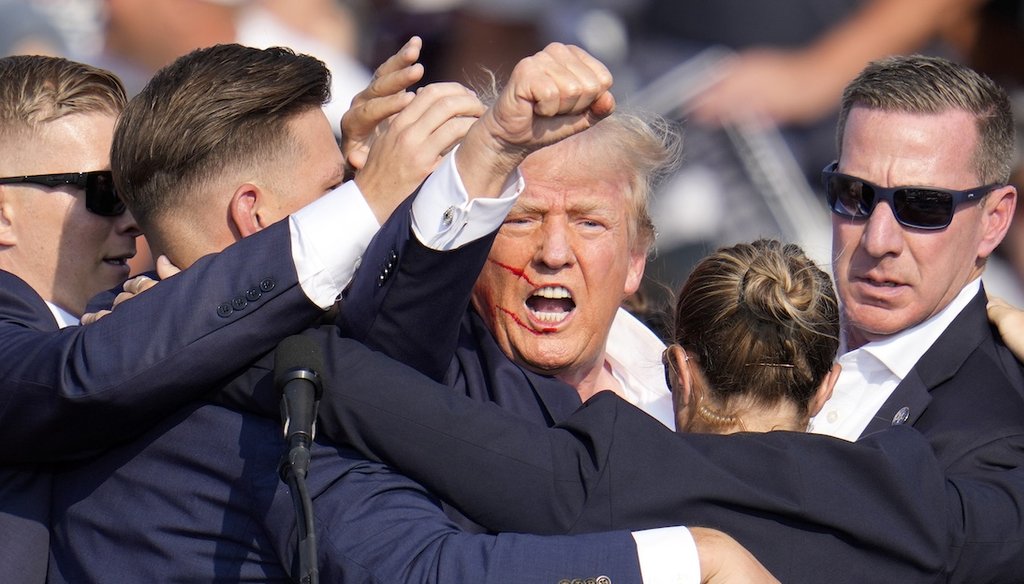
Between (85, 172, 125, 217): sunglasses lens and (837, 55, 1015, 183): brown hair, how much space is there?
2.00 m

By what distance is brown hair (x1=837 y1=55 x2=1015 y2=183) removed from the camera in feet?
12.1

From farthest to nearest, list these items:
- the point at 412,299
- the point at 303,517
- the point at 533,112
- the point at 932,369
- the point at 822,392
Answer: the point at 932,369
the point at 822,392
the point at 412,299
the point at 533,112
the point at 303,517

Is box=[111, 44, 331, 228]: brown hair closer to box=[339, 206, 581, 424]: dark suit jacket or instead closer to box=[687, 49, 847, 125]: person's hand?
box=[339, 206, 581, 424]: dark suit jacket

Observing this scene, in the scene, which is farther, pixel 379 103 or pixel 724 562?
pixel 379 103

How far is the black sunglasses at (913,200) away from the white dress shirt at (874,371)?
0.22m

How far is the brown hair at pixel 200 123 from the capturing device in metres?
2.86

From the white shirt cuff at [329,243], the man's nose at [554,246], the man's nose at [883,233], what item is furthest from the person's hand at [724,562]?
the man's nose at [883,233]

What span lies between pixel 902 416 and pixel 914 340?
0.38 m

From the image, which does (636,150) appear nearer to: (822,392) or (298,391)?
(822,392)

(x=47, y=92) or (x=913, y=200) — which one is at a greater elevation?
(x=47, y=92)

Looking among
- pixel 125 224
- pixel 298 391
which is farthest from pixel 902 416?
pixel 125 224

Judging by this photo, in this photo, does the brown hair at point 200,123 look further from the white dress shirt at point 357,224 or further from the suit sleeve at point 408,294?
the suit sleeve at point 408,294

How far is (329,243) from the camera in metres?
2.51

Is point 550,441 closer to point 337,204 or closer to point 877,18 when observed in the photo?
point 337,204
